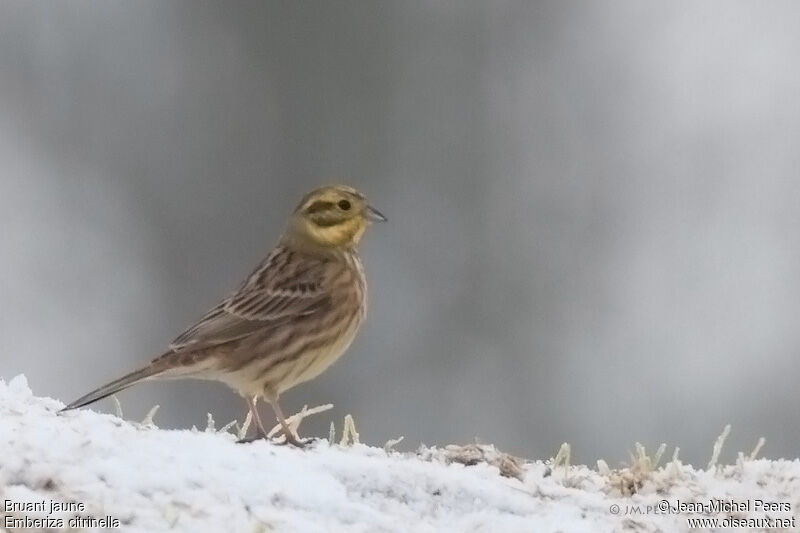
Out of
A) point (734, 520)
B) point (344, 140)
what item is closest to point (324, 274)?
point (734, 520)

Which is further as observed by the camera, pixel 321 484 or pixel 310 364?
pixel 310 364

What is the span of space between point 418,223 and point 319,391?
7.69ft

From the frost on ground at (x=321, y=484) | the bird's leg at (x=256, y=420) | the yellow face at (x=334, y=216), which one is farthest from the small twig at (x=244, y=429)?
the yellow face at (x=334, y=216)

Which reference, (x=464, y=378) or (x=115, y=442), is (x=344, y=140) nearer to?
(x=464, y=378)

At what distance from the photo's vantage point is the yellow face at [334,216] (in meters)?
8.04

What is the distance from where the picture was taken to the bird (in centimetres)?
734

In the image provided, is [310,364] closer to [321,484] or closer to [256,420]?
[256,420]

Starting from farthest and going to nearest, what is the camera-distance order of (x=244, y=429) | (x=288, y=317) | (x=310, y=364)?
(x=288, y=317)
(x=310, y=364)
(x=244, y=429)

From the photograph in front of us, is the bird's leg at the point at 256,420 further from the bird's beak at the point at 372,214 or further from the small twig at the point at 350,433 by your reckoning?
the bird's beak at the point at 372,214

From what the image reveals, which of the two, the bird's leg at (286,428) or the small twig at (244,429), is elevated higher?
the bird's leg at (286,428)

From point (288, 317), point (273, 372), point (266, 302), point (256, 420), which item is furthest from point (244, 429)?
point (266, 302)

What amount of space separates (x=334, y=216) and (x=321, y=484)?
8.88ft

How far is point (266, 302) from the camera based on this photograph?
304 inches

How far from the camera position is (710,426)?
1603cm
